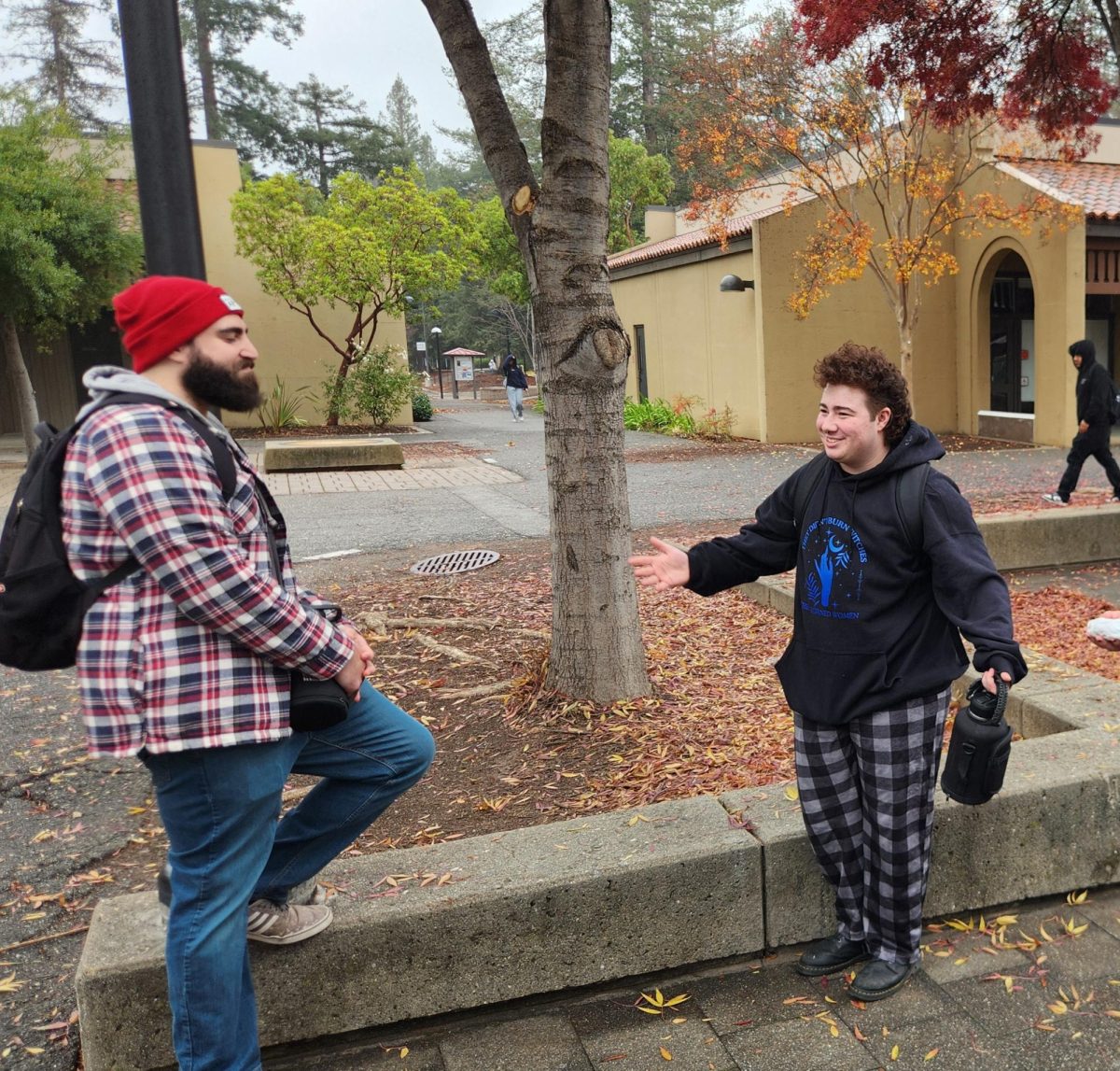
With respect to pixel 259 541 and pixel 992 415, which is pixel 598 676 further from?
pixel 992 415

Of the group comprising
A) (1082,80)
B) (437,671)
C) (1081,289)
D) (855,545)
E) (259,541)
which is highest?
(1082,80)

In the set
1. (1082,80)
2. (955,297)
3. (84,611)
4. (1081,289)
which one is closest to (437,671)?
(84,611)

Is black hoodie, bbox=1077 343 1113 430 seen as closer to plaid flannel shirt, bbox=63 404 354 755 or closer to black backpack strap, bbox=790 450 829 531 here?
black backpack strap, bbox=790 450 829 531

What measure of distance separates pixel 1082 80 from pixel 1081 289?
754 centimetres

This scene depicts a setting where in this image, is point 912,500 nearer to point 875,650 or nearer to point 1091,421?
point 875,650

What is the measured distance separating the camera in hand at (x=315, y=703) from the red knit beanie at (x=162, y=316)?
73 centimetres

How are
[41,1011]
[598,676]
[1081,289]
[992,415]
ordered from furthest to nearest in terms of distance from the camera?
[992,415], [1081,289], [598,676], [41,1011]

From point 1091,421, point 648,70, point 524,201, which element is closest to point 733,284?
point 1091,421

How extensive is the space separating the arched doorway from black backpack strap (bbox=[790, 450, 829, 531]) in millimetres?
18116

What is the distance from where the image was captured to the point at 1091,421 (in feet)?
32.4

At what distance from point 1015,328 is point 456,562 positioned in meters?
15.2

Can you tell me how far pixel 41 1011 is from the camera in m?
2.84

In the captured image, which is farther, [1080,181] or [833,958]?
[1080,181]

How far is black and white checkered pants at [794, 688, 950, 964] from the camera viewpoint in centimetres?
271
